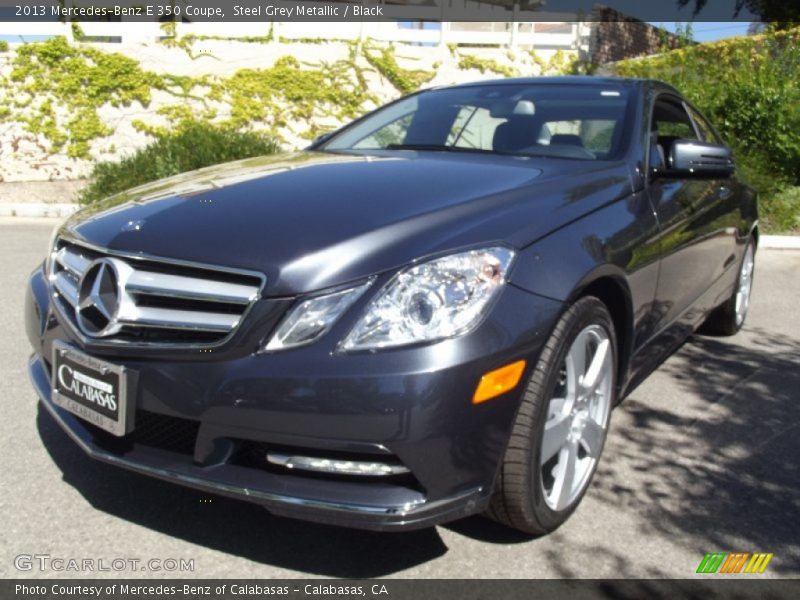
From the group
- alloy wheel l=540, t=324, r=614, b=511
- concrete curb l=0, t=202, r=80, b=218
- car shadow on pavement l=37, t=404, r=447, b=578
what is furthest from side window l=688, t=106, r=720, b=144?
concrete curb l=0, t=202, r=80, b=218

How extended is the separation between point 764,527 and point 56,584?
2241 mm

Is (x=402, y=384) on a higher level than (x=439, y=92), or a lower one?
lower

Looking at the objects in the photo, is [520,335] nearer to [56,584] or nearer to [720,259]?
[56,584]

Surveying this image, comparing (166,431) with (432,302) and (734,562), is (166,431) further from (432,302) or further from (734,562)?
(734,562)

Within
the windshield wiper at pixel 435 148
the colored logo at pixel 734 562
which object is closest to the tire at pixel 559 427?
the colored logo at pixel 734 562

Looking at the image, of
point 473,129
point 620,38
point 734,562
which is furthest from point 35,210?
point 620,38

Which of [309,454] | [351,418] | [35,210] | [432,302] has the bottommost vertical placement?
[35,210]

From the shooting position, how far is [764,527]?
8.84 ft

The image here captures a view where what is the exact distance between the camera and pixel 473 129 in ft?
12.1

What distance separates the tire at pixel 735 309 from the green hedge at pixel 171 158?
648cm

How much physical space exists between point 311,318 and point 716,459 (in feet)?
6.44

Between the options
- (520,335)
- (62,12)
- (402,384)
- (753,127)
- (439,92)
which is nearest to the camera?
(402,384)

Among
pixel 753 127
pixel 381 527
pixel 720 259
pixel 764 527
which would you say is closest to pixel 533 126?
pixel 720 259

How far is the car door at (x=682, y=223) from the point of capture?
3.26 meters
